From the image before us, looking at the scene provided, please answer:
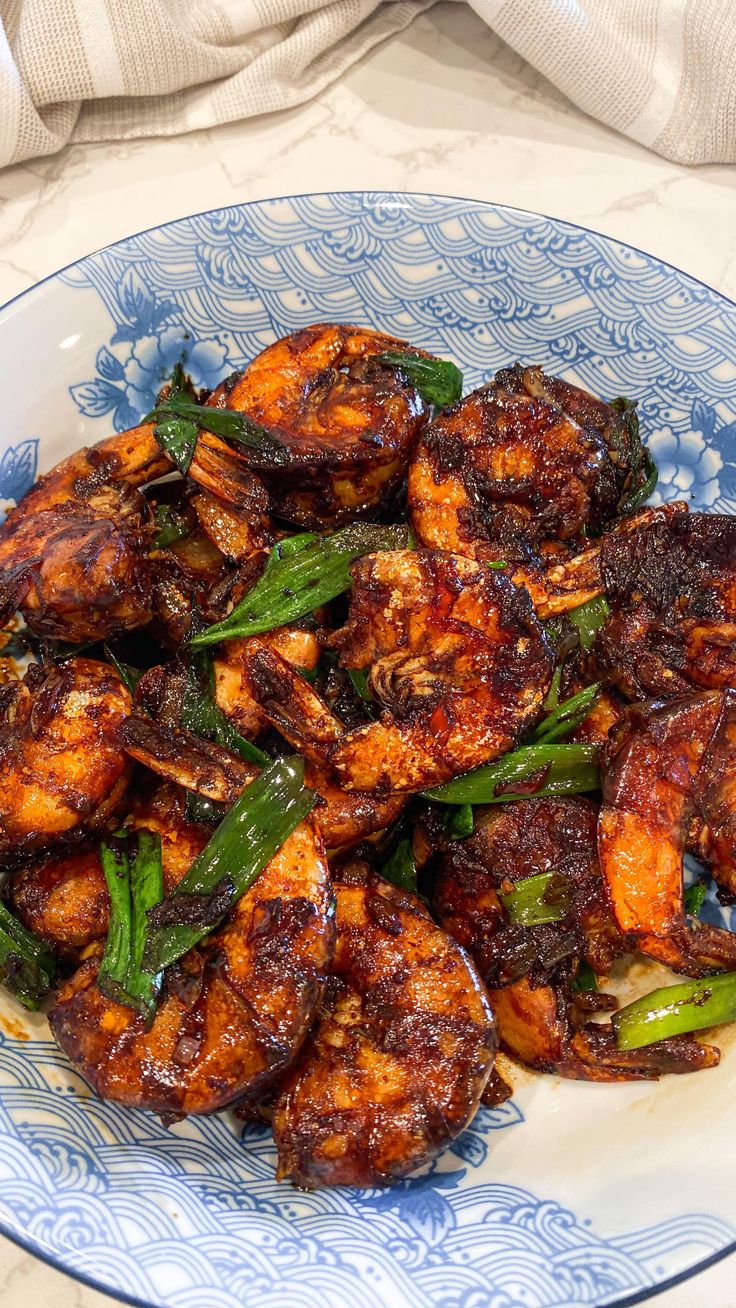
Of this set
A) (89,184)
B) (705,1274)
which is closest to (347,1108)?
(705,1274)

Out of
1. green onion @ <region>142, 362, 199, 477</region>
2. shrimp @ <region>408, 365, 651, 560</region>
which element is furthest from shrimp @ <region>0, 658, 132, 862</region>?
shrimp @ <region>408, 365, 651, 560</region>

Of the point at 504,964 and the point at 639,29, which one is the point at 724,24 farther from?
the point at 504,964

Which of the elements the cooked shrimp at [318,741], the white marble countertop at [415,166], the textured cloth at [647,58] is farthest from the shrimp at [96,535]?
the textured cloth at [647,58]

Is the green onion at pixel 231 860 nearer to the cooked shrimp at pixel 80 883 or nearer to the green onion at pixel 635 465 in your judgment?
the cooked shrimp at pixel 80 883

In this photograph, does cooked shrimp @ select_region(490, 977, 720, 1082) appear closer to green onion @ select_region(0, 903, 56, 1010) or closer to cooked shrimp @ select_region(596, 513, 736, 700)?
cooked shrimp @ select_region(596, 513, 736, 700)

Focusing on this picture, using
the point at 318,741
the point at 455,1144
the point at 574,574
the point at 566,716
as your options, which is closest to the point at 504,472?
the point at 574,574

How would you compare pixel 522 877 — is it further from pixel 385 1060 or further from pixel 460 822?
pixel 385 1060

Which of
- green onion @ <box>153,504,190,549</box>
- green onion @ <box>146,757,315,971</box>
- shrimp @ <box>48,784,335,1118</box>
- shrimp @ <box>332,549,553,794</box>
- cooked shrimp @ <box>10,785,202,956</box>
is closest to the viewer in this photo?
shrimp @ <box>48,784,335,1118</box>

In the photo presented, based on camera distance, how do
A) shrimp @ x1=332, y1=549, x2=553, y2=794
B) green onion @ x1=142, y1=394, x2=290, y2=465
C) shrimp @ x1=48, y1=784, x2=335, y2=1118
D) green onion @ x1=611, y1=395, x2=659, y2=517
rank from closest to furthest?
1. shrimp @ x1=48, y1=784, x2=335, y2=1118
2. shrimp @ x1=332, y1=549, x2=553, y2=794
3. green onion @ x1=142, y1=394, x2=290, y2=465
4. green onion @ x1=611, y1=395, x2=659, y2=517
